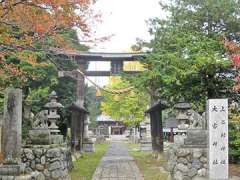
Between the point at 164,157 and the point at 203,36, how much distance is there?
8.67 metres

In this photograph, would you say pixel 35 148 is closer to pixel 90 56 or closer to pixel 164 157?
pixel 164 157

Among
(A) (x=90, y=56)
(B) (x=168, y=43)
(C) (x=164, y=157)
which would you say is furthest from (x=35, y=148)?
(A) (x=90, y=56)

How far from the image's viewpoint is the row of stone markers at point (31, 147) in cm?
1259

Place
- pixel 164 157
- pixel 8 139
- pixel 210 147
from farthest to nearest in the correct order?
pixel 164 157, pixel 8 139, pixel 210 147

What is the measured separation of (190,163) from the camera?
15.2 m

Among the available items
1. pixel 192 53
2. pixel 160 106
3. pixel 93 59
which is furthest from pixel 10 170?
pixel 93 59

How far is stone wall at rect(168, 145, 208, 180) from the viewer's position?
49.5 ft

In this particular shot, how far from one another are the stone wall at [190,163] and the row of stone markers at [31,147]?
3.99 metres

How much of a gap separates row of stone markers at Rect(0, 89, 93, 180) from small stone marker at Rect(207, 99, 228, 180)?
465cm

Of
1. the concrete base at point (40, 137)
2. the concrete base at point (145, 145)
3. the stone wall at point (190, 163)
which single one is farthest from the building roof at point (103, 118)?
the stone wall at point (190, 163)

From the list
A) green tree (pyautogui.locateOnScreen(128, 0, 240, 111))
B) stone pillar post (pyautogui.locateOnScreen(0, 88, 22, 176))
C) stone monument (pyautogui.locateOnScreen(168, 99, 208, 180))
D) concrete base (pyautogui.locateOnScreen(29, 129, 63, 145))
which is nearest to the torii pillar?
green tree (pyautogui.locateOnScreen(128, 0, 240, 111))

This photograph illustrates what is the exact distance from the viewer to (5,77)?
59.3ft

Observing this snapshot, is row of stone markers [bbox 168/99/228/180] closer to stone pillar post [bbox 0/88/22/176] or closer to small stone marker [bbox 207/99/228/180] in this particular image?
small stone marker [bbox 207/99/228/180]

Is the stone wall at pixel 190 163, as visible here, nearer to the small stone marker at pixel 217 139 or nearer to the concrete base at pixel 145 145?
the small stone marker at pixel 217 139
